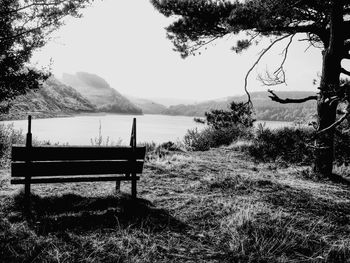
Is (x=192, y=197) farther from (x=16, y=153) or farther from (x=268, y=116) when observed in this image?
(x=268, y=116)

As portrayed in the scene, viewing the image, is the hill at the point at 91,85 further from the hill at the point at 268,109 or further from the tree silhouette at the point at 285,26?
the tree silhouette at the point at 285,26

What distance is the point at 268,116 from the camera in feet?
143

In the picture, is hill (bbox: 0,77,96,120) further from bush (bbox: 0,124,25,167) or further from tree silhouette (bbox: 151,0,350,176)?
tree silhouette (bbox: 151,0,350,176)

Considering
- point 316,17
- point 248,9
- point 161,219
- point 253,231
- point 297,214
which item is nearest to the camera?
point 253,231

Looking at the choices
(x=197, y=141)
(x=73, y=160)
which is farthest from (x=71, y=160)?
(x=197, y=141)

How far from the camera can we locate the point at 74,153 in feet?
13.0

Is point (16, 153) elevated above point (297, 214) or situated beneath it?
elevated above

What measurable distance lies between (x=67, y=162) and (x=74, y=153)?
0.52 ft

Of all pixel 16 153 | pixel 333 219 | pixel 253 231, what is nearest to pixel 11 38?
pixel 16 153

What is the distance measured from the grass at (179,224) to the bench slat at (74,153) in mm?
669

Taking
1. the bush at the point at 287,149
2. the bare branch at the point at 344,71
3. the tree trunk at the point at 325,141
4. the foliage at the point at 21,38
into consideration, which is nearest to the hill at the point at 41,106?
the foliage at the point at 21,38

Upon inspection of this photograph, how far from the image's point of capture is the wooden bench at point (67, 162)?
371 centimetres

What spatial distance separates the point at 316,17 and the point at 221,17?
2220 mm

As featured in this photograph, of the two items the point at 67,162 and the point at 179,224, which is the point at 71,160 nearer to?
the point at 67,162
